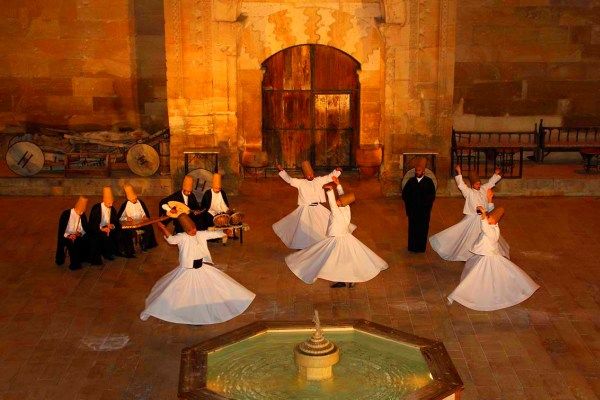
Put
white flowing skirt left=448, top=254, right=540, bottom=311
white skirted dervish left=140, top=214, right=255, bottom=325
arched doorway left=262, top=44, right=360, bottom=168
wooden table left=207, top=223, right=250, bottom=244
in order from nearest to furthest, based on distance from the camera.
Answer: white skirted dervish left=140, top=214, right=255, bottom=325 → white flowing skirt left=448, top=254, right=540, bottom=311 → wooden table left=207, top=223, right=250, bottom=244 → arched doorway left=262, top=44, right=360, bottom=168

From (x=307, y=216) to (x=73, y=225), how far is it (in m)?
3.52

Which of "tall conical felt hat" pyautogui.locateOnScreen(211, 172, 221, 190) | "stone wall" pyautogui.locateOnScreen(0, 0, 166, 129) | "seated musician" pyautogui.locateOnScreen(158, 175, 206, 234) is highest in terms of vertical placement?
"stone wall" pyautogui.locateOnScreen(0, 0, 166, 129)

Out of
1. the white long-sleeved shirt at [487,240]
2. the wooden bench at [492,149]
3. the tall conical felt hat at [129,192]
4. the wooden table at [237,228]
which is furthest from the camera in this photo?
the wooden bench at [492,149]

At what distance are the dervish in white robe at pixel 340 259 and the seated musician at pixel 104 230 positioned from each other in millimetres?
2914

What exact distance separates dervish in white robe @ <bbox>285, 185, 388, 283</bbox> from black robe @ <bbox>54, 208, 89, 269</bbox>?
10.4ft

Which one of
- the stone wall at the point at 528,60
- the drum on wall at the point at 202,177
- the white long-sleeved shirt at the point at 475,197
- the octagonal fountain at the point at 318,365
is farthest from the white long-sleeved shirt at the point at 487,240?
the stone wall at the point at 528,60

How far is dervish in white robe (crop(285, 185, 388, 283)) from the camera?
12.8 meters

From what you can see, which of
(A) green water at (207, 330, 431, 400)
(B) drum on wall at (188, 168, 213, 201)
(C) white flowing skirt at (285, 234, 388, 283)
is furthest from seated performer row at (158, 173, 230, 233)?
(A) green water at (207, 330, 431, 400)

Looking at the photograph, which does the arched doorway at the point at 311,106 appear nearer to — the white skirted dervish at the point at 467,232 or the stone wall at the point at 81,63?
the stone wall at the point at 81,63

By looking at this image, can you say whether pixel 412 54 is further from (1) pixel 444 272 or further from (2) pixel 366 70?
(1) pixel 444 272

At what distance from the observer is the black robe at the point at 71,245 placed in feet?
45.0

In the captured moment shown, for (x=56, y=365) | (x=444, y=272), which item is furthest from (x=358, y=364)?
(x=444, y=272)

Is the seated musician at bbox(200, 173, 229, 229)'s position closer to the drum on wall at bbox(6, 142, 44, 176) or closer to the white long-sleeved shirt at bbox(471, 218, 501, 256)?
the white long-sleeved shirt at bbox(471, 218, 501, 256)

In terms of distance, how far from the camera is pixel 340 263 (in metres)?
12.8
